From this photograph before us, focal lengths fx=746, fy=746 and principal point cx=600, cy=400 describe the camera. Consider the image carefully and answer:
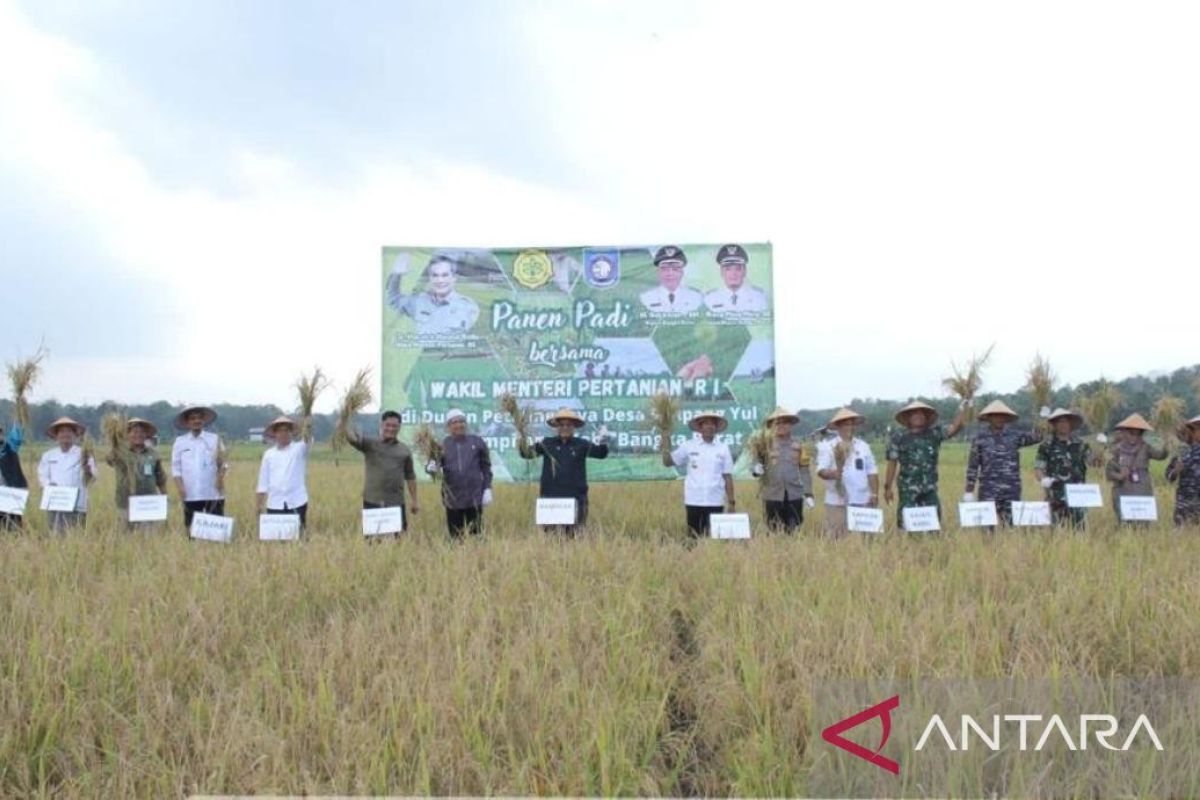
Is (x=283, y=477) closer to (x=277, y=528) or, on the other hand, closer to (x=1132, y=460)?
(x=277, y=528)

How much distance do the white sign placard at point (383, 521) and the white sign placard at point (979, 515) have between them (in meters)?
4.35

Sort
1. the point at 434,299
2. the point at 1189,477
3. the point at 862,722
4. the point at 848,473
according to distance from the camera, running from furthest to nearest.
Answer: the point at 434,299
the point at 848,473
the point at 1189,477
the point at 862,722

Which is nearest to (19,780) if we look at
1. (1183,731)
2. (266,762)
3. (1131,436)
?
(266,762)

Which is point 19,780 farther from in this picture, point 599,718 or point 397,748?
point 599,718

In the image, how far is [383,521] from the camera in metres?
5.85

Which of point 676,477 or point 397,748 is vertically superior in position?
point 676,477

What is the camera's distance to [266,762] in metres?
2.41

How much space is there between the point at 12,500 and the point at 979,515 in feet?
24.7

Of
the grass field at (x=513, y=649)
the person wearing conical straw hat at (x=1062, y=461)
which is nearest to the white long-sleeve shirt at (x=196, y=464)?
the grass field at (x=513, y=649)

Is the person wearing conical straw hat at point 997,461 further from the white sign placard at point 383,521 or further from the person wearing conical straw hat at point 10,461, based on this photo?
the person wearing conical straw hat at point 10,461

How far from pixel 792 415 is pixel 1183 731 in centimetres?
430

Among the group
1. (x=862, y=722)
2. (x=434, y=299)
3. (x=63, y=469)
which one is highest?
(x=434, y=299)

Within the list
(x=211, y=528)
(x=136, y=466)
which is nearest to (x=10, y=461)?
(x=136, y=466)

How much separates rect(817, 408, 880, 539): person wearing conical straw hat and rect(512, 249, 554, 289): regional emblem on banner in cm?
435
